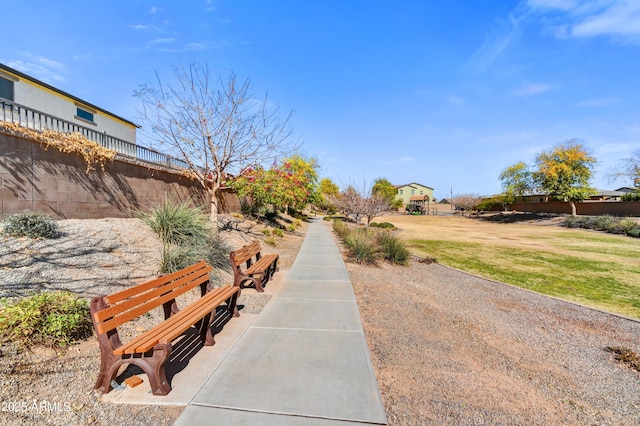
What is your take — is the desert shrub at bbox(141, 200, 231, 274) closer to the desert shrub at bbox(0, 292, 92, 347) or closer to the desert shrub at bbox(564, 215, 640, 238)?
the desert shrub at bbox(0, 292, 92, 347)

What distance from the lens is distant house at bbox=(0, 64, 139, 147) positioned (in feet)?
42.4

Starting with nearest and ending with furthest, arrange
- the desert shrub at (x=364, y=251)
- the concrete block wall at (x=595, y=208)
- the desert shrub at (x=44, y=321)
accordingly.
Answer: the desert shrub at (x=44, y=321)
the desert shrub at (x=364, y=251)
the concrete block wall at (x=595, y=208)

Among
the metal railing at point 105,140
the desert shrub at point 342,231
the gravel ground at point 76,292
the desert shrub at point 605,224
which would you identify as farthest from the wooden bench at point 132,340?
the desert shrub at point 605,224

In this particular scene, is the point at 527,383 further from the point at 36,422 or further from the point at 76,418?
the point at 36,422

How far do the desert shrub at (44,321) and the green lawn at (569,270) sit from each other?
9.61 metres

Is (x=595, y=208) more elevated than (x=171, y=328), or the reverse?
(x=595, y=208)

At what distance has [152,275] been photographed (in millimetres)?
5535

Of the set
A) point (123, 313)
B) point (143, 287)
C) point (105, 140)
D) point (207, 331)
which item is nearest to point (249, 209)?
point (105, 140)

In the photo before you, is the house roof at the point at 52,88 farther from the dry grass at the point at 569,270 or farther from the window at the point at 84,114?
the dry grass at the point at 569,270

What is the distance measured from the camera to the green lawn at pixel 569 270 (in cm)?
721

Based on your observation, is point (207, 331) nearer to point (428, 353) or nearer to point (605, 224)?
point (428, 353)

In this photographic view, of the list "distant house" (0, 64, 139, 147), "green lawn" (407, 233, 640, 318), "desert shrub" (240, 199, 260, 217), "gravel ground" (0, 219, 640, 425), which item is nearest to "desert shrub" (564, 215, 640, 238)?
"green lawn" (407, 233, 640, 318)

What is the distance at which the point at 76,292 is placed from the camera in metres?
4.27

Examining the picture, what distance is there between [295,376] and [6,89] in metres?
18.8
